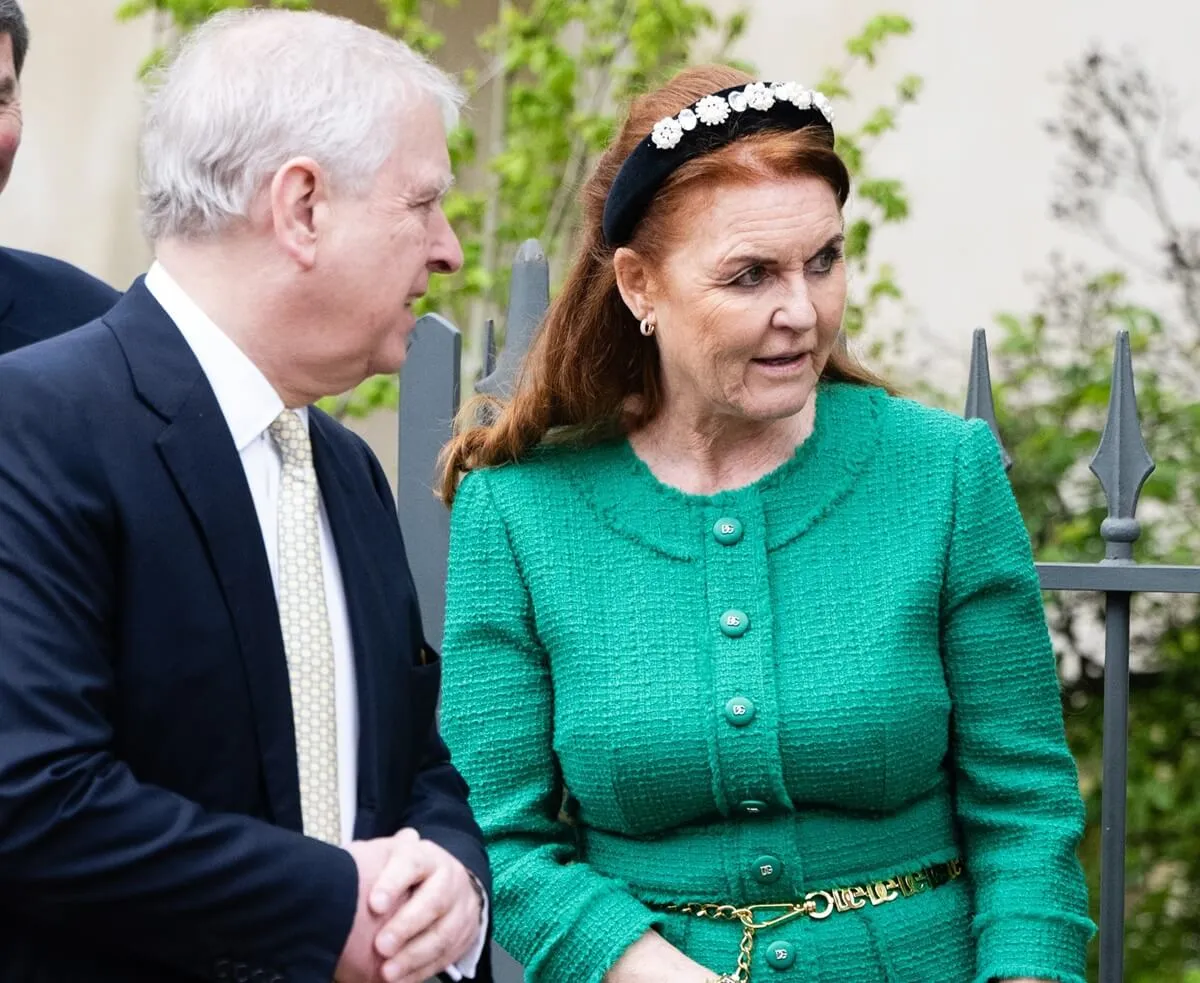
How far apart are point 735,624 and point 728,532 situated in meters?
0.14

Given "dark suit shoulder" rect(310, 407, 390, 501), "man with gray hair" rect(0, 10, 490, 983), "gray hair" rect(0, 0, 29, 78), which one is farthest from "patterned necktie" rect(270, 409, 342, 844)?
"gray hair" rect(0, 0, 29, 78)

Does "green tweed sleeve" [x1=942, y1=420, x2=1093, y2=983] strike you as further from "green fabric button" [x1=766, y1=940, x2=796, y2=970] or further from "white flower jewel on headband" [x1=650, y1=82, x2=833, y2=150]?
"white flower jewel on headband" [x1=650, y1=82, x2=833, y2=150]

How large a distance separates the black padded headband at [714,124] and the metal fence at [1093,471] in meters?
0.55

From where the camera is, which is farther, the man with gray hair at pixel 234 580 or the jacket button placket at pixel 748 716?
the jacket button placket at pixel 748 716

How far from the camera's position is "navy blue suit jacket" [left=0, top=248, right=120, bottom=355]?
2.76m

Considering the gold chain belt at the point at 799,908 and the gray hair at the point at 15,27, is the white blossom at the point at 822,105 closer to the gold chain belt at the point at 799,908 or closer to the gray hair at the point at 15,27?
the gold chain belt at the point at 799,908

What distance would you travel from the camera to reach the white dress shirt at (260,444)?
2.04 m

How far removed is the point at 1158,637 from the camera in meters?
4.66

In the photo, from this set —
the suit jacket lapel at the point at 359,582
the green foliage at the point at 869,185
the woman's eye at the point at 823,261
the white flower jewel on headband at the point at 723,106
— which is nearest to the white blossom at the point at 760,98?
the white flower jewel on headband at the point at 723,106

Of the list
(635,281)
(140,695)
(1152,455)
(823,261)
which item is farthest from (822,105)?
(1152,455)

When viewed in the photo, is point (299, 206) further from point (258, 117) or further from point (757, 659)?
point (757, 659)

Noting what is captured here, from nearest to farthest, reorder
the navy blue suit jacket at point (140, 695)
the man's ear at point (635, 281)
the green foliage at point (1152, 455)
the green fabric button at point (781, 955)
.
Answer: the navy blue suit jacket at point (140, 695), the green fabric button at point (781, 955), the man's ear at point (635, 281), the green foliage at point (1152, 455)

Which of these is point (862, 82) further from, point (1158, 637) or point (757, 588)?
point (757, 588)

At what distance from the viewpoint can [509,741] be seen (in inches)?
109
